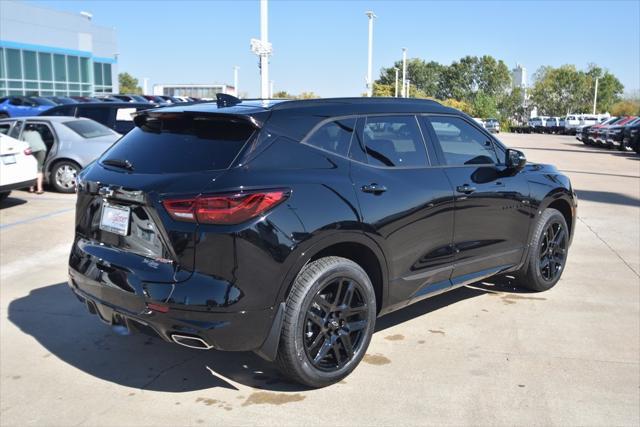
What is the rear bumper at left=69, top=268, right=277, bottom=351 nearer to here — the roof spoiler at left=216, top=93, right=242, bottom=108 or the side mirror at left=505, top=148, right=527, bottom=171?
the roof spoiler at left=216, top=93, right=242, bottom=108

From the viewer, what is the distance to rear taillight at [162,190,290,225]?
342 centimetres

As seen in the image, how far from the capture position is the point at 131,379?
13.6 ft

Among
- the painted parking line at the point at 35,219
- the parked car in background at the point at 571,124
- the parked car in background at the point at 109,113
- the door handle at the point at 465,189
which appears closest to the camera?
the door handle at the point at 465,189

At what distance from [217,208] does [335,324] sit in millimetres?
1125

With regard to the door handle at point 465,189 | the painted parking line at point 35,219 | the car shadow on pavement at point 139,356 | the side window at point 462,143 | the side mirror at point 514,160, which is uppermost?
the side window at point 462,143

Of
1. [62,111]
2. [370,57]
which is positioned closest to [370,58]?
[370,57]

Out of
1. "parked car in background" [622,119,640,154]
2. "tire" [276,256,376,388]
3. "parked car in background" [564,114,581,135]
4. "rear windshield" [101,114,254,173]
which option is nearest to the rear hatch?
"rear windshield" [101,114,254,173]

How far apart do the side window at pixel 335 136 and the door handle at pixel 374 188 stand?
263mm

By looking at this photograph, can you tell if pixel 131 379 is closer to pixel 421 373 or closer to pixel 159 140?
pixel 159 140

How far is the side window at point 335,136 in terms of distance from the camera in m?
4.03

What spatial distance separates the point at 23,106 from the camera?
25188 millimetres

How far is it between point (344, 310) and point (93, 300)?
5.14 feet

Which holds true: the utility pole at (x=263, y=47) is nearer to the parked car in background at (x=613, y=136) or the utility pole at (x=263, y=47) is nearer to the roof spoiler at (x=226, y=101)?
the roof spoiler at (x=226, y=101)

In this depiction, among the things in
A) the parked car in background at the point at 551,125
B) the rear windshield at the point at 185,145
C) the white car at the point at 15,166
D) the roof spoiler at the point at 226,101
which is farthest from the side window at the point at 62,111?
the parked car in background at the point at 551,125
